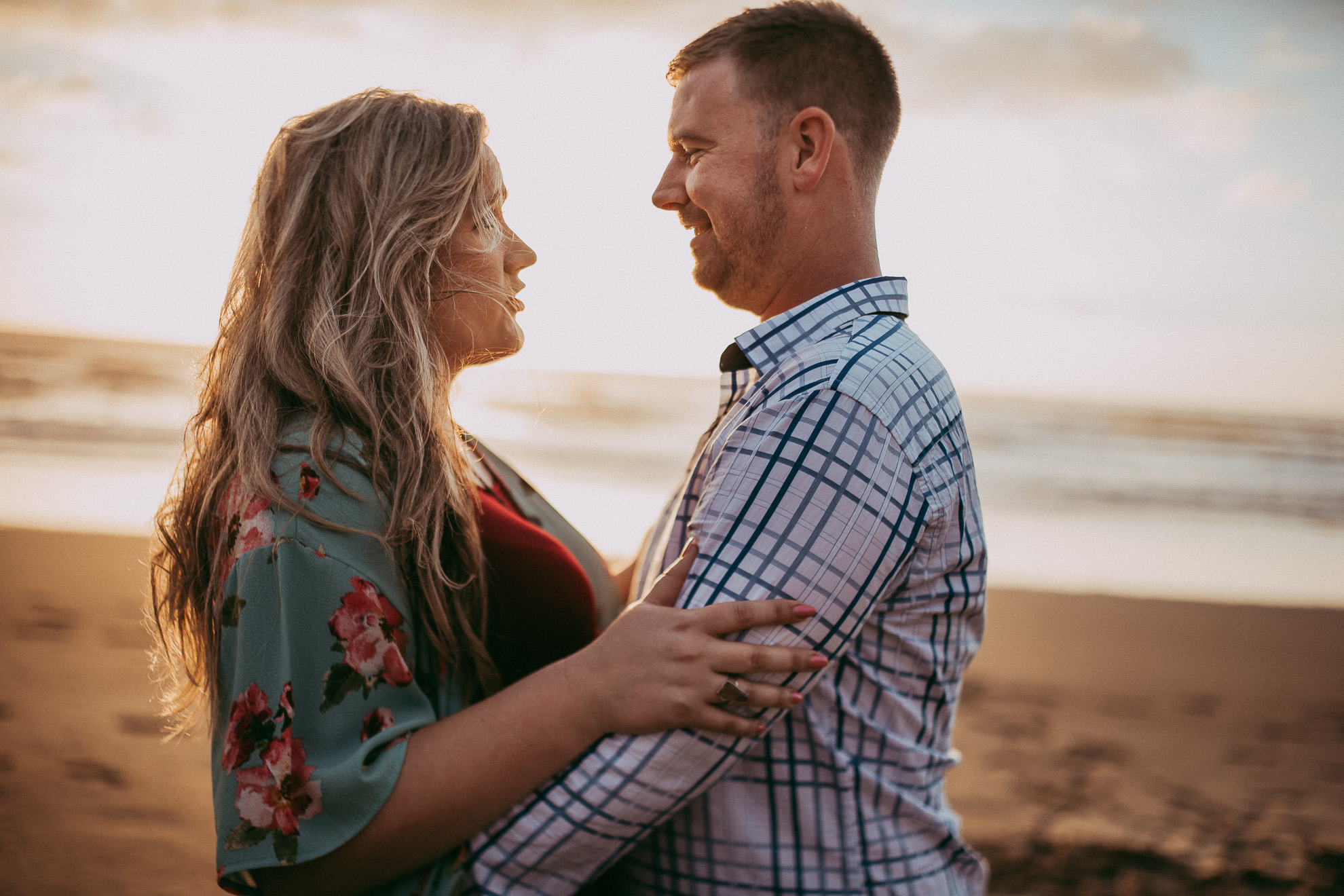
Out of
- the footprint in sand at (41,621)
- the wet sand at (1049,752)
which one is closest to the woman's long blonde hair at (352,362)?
the wet sand at (1049,752)

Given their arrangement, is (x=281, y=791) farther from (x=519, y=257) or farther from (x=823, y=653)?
(x=519, y=257)

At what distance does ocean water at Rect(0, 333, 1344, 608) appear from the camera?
30.4 ft

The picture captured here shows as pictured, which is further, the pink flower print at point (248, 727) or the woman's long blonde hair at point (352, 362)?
the woman's long blonde hair at point (352, 362)

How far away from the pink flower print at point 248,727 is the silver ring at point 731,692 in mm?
740

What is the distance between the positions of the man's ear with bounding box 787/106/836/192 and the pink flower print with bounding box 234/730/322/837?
59.7 inches

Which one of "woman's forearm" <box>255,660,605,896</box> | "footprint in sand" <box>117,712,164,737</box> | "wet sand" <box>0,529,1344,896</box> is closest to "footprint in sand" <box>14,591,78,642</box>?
"wet sand" <box>0,529,1344,896</box>

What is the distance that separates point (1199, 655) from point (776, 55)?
251 inches

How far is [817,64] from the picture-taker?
2.12 meters

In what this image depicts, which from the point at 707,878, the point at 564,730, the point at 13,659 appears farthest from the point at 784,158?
the point at 13,659

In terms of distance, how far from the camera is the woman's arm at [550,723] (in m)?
1.51

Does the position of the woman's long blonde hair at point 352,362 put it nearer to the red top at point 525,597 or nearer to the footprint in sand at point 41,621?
the red top at point 525,597

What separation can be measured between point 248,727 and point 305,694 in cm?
12

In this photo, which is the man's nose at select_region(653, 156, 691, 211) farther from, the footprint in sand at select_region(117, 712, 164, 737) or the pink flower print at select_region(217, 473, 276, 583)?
the footprint in sand at select_region(117, 712, 164, 737)

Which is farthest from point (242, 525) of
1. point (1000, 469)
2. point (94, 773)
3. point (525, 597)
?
point (1000, 469)
